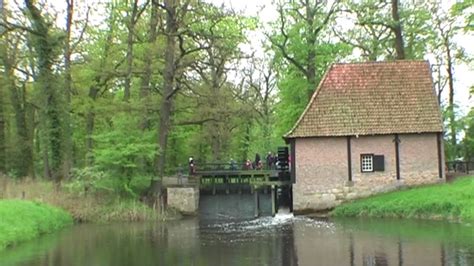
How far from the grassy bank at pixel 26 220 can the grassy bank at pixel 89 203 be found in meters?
1.17

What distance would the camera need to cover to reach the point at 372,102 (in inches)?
1131

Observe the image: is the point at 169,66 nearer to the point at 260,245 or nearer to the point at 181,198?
the point at 181,198

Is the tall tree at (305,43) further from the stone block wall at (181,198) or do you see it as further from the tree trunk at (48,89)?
the tree trunk at (48,89)

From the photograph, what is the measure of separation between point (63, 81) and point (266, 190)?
36.8 ft

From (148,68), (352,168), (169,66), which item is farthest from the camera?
(148,68)

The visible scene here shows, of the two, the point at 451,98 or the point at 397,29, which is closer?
the point at 397,29

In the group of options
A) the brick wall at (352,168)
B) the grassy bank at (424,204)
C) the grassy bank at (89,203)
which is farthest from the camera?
the brick wall at (352,168)

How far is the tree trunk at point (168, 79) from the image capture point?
2741 cm

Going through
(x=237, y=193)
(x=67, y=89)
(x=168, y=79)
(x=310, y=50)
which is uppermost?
(x=310, y=50)

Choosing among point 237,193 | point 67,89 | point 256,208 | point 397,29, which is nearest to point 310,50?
point 397,29

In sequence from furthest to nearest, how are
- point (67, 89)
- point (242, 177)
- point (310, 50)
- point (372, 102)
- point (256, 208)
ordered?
point (310, 50) < point (242, 177) < point (256, 208) < point (67, 89) < point (372, 102)

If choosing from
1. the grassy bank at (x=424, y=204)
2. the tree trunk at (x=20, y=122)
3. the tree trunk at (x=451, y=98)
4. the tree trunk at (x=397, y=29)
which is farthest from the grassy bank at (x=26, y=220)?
the tree trunk at (x=451, y=98)

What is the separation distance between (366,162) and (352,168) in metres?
0.73

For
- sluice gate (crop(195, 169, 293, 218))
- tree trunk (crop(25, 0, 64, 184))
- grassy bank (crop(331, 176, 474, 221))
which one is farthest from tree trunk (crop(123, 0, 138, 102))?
grassy bank (crop(331, 176, 474, 221))
